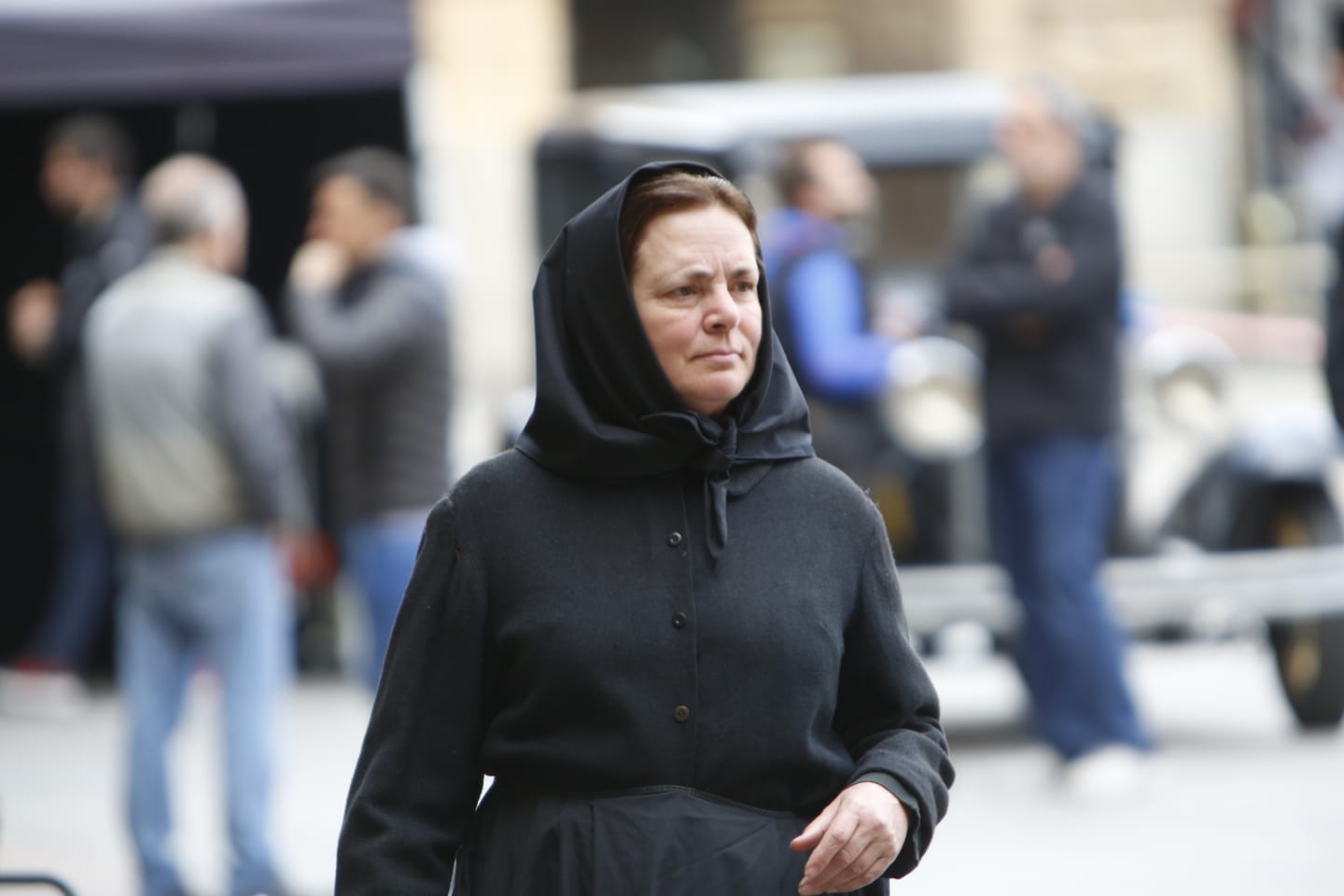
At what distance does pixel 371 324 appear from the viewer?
6.56 m

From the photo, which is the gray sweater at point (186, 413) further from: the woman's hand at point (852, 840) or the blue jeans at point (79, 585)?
the woman's hand at point (852, 840)

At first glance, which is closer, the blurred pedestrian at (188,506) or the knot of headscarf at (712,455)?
the knot of headscarf at (712,455)

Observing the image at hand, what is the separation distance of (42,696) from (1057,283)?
5106 mm

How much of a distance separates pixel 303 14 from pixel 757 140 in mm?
2106

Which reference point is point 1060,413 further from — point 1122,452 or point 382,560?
point 382,560

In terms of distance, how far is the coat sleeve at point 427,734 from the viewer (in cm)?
288

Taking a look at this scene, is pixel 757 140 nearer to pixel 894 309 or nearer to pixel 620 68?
pixel 894 309

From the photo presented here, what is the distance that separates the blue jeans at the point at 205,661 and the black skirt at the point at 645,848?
3.44 m

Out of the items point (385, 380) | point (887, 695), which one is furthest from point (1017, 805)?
point (887, 695)

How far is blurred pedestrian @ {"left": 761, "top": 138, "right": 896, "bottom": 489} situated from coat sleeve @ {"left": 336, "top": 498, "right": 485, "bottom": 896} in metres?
4.94

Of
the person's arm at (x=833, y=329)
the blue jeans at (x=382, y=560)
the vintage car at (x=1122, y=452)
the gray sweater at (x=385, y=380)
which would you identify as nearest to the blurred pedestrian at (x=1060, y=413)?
the person's arm at (x=833, y=329)

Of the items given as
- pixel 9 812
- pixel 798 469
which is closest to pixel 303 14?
pixel 9 812

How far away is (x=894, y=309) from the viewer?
892 cm

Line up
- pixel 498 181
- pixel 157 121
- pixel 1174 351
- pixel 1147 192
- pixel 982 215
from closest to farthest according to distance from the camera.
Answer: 1. pixel 982 215
2. pixel 1174 351
3. pixel 157 121
4. pixel 498 181
5. pixel 1147 192
